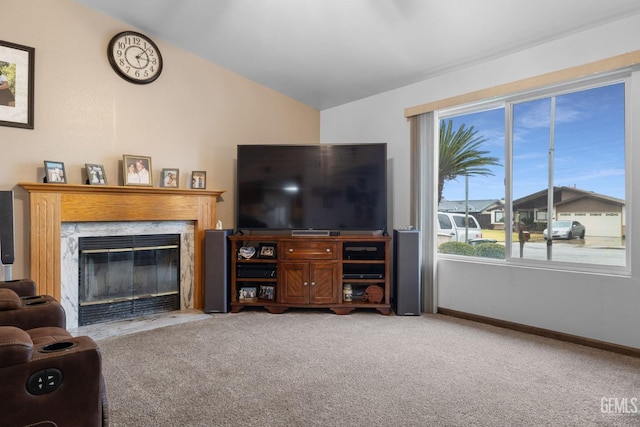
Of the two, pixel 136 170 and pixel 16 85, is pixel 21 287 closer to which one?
pixel 136 170

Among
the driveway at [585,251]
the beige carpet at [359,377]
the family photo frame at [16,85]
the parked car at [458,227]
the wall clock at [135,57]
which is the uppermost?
the wall clock at [135,57]

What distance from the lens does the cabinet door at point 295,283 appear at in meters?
3.84

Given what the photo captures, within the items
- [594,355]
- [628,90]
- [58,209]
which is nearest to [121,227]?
[58,209]

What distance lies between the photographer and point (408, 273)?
378 cm

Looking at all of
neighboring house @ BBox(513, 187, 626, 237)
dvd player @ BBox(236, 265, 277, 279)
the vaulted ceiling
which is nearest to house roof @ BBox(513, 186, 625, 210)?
neighboring house @ BBox(513, 187, 626, 237)

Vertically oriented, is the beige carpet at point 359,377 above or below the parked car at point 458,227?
below

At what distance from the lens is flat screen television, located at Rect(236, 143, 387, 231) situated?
4.02 meters

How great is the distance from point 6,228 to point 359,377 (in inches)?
113

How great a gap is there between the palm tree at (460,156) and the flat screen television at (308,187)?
2.39 ft

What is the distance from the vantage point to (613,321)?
2.79 metres

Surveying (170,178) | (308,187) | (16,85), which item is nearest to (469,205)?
(308,187)

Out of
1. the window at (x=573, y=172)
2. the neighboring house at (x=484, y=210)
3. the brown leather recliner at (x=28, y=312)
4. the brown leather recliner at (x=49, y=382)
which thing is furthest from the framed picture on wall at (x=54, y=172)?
the window at (x=573, y=172)

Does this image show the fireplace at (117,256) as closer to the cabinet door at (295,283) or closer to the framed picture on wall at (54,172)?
the framed picture on wall at (54,172)

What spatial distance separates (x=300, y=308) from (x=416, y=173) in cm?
196
